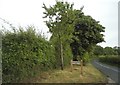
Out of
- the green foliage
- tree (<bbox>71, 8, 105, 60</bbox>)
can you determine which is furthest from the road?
the green foliage

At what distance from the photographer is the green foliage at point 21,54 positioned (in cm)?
1529

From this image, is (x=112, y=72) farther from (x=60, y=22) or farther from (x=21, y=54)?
(x=21, y=54)

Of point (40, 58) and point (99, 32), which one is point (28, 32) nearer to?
point (40, 58)

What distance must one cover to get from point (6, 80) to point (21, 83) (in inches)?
49.3

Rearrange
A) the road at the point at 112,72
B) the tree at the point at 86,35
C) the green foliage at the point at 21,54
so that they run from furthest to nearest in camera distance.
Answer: the tree at the point at 86,35
the road at the point at 112,72
the green foliage at the point at 21,54

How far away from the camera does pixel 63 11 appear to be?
24.9 m

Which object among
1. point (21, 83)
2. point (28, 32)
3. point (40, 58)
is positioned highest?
point (28, 32)

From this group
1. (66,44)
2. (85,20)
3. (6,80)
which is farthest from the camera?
(85,20)

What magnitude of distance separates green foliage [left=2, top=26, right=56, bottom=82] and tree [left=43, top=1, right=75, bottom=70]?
6.25m

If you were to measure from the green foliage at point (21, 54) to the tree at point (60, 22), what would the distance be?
20.5 ft

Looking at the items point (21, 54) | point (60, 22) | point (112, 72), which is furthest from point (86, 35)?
point (21, 54)

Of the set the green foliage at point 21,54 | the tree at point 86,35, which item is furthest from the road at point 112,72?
the green foliage at point 21,54

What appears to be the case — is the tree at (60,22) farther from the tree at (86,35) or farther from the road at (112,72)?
the tree at (86,35)

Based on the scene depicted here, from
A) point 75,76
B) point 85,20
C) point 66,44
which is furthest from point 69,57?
point 85,20
